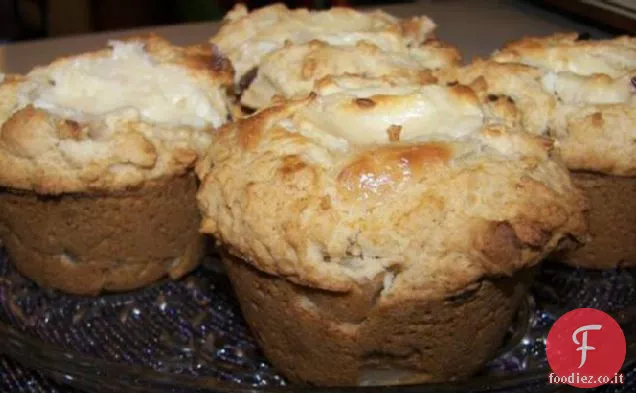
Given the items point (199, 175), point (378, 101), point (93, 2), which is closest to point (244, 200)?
point (199, 175)

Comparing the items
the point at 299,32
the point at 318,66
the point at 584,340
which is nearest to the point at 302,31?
the point at 299,32

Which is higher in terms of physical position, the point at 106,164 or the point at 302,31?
the point at 302,31

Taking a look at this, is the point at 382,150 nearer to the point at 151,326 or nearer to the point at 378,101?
the point at 378,101

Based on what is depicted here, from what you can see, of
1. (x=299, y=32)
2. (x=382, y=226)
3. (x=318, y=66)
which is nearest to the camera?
(x=382, y=226)

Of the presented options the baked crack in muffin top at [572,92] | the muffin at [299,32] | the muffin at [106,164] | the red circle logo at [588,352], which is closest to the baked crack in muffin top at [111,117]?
the muffin at [106,164]

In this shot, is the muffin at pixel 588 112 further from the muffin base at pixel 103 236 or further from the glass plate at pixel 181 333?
the muffin base at pixel 103 236

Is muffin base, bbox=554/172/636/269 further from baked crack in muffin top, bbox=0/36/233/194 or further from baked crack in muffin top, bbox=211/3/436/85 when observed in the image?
baked crack in muffin top, bbox=0/36/233/194

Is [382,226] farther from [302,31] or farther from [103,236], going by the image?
[302,31]
